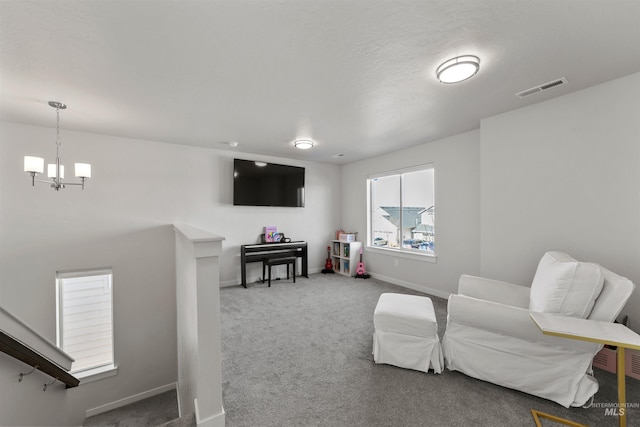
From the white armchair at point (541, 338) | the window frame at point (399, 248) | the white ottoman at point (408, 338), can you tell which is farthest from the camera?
the window frame at point (399, 248)

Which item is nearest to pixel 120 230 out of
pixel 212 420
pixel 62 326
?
pixel 62 326

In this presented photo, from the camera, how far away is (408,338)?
6.59ft

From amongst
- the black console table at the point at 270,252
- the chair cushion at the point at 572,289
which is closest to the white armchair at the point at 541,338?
the chair cushion at the point at 572,289

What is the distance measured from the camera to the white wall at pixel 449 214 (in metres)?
3.46

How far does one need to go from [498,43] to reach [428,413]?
252 centimetres

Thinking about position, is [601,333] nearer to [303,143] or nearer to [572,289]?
[572,289]

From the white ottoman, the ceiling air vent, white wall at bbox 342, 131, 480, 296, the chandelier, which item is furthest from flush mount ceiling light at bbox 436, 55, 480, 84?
the chandelier

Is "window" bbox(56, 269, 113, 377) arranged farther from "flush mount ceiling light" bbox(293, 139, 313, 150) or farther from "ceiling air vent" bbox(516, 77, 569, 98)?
"ceiling air vent" bbox(516, 77, 569, 98)

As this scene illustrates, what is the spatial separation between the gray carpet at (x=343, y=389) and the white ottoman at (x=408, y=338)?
76 millimetres

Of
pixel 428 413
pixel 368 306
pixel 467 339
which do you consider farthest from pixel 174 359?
pixel 467 339

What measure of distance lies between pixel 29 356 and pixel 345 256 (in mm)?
4388

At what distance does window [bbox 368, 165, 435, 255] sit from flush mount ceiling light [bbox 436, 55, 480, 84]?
2.20 m

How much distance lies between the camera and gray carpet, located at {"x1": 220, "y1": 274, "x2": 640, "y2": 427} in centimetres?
154

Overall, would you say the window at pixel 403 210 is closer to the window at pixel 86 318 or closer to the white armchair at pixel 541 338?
the white armchair at pixel 541 338
